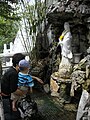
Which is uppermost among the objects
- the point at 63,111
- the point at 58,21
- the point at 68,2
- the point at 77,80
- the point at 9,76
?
the point at 68,2

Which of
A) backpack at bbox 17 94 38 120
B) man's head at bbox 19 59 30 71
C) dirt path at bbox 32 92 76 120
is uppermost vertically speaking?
man's head at bbox 19 59 30 71

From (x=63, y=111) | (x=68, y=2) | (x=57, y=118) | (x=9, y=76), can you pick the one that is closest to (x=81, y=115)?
(x=57, y=118)

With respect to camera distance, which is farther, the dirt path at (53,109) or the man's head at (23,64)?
the dirt path at (53,109)

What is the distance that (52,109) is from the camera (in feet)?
18.9

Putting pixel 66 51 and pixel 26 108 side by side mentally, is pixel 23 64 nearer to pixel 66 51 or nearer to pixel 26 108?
pixel 26 108

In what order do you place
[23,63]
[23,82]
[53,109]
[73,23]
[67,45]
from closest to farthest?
[23,63]
[23,82]
[53,109]
[67,45]
[73,23]

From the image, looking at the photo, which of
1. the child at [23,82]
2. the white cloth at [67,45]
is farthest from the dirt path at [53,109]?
the white cloth at [67,45]

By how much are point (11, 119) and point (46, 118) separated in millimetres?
1231

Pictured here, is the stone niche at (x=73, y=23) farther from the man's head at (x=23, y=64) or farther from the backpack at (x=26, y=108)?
the man's head at (x=23, y=64)

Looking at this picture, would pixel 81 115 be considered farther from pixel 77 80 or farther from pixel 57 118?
pixel 77 80

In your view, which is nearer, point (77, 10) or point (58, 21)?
point (77, 10)

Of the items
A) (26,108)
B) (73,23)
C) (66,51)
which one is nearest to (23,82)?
(26,108)

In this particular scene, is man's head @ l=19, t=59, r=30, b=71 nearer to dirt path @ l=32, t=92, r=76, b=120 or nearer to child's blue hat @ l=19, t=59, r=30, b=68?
child's blue hat @ l=19, t=59, r=30, b=68

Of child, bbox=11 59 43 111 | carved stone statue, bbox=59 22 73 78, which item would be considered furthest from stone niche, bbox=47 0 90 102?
child, bbox=11 59 43 111
